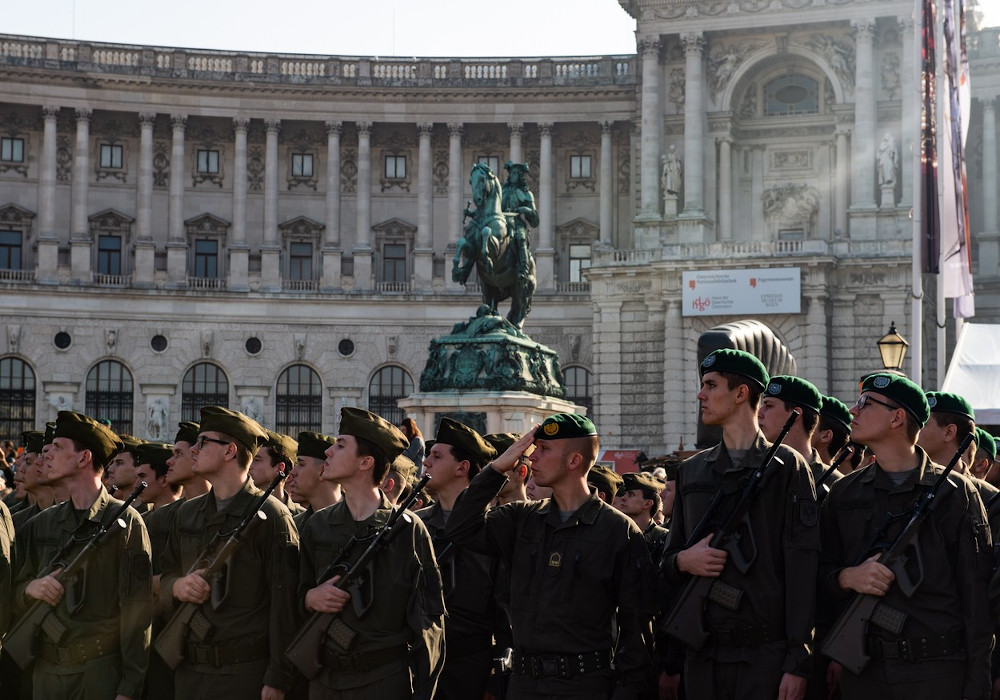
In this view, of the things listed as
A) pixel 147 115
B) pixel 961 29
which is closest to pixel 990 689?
pixel 961 29

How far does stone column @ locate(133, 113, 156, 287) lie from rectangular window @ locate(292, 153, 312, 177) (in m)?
6.27

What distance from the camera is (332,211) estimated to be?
65000mm

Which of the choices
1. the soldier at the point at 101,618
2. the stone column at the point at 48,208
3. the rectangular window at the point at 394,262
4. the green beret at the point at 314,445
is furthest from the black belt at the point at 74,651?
the rectangular window at the point at 394,262

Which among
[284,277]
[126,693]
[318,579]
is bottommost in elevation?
[126,693]

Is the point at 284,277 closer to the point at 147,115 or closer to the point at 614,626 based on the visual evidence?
the point at 147,115

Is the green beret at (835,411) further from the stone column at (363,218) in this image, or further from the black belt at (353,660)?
the stone column at (363,218)

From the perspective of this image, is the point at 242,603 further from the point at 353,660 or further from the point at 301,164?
the point at 301,164

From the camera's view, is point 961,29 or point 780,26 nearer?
point 961,29

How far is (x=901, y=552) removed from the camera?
293 inches

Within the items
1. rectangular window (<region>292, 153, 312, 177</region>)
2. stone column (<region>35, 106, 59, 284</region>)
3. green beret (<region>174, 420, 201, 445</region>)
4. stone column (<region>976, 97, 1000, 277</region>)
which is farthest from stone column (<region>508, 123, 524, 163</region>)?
green beret (<region>174, 420, 201, 445</region>)

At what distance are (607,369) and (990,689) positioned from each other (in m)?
49.6

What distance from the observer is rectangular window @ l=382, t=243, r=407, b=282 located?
65.8 metres

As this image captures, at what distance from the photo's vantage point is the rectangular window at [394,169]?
2633 inches

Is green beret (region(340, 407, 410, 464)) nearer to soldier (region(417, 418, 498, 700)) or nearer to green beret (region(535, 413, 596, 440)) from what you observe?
soldier (region(417, 418, 498, 700))
